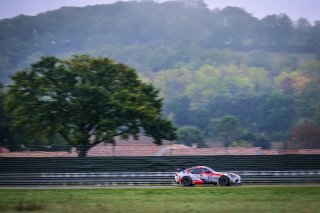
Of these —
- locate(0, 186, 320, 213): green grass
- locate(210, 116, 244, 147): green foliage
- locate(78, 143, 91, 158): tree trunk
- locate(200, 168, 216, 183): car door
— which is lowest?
locate(0, 186, 320, 213): green grass

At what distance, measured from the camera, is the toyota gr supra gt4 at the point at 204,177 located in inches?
1105

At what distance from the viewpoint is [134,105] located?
4072 centimetres

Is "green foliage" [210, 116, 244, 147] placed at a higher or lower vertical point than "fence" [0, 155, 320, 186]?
higher

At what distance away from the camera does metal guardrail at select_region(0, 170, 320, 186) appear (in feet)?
100

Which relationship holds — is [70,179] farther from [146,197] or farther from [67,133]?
[146,197]

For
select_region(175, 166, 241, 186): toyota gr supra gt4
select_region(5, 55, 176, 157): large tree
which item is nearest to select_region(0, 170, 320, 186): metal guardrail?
select_region(175, 166, 241, 186): toyota gr supra gt4

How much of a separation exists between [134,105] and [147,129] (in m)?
2.20

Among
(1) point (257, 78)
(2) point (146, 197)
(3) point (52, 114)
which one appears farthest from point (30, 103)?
(1) point (257, 78)

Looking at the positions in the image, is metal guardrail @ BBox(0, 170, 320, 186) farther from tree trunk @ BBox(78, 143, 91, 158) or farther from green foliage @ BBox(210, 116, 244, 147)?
green foliage @ BBox(210, 116, 244, 147)

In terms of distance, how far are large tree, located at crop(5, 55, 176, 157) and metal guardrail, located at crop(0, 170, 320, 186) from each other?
7417mm

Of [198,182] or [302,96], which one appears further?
[302,96]

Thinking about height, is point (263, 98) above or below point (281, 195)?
above

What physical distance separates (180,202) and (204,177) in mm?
9858

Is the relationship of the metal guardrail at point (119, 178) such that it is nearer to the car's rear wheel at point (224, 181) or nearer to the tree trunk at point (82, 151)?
the car's rear wheel at point (224, 181)
